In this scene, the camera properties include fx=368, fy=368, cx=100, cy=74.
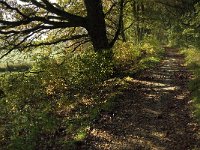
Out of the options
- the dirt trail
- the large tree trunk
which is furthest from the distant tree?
the dirt trail

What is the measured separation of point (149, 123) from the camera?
464 inches

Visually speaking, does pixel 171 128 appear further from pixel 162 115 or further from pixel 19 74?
pixel 19 74

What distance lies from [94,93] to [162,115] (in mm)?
4540

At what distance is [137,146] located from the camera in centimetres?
1010

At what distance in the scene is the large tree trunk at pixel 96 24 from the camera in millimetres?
19453

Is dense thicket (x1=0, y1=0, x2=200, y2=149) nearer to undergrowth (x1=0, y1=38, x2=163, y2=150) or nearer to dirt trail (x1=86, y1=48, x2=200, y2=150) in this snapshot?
undergrowth (x1=0, y1=38, x2=163, y2=150)

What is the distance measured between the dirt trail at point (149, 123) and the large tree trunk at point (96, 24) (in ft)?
12.9

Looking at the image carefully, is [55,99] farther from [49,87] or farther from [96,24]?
[96,24]

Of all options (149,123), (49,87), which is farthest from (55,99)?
(149,123)

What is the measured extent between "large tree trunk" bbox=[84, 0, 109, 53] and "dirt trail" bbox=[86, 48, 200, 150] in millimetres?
3934

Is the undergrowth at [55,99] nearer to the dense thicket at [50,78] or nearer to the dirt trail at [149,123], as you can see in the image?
the dense thicket at [50,78]

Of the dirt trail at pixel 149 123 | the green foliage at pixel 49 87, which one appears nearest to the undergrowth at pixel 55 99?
→ the green foliage at pixel 49 87

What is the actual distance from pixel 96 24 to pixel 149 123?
901 centimetres

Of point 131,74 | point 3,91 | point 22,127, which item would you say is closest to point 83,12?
point 131,74
